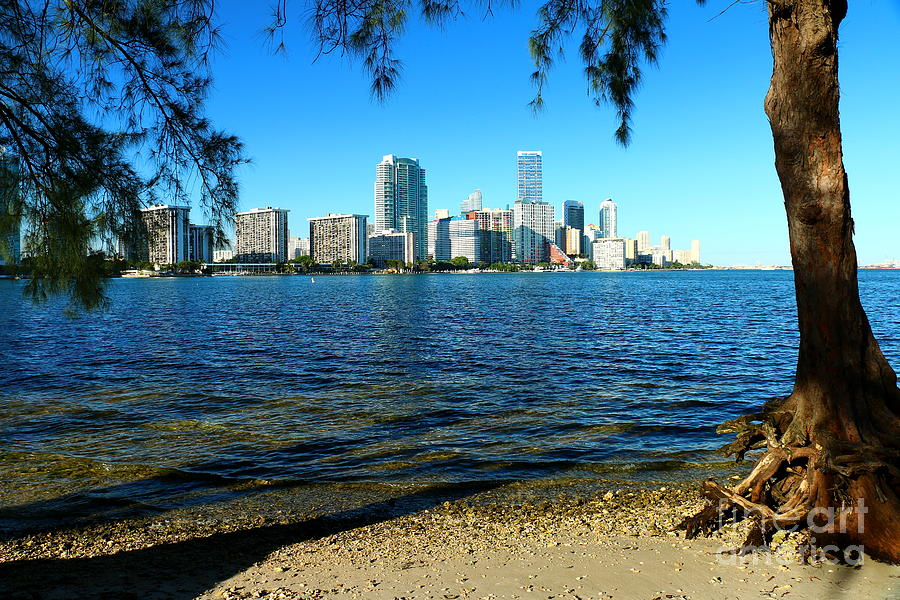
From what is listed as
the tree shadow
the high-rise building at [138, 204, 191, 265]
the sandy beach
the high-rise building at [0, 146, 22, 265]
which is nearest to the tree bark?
the sandy beach

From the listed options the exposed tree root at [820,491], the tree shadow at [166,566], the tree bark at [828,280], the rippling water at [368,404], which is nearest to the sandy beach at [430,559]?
the tree shadow at [166,566]

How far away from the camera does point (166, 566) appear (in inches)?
234

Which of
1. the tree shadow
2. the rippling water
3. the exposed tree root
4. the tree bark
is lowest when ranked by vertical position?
the rippling water

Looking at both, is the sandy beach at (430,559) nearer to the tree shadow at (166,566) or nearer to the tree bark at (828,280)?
the tree shadow at (166,566)

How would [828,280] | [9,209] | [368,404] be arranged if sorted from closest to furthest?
[828,280] < [9,209] < [368,404]

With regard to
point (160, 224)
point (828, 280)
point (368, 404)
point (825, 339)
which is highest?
point (160, 224)

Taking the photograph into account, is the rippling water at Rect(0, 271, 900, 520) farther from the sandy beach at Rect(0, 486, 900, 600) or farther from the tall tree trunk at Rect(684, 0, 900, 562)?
the tall tree trunk at Rect(684, 0, 900, 562)

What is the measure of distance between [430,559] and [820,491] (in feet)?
11.6

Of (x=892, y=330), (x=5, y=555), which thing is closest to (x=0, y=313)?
(x=5, y=555)

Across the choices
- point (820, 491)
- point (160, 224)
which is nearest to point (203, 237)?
point (160, 224)

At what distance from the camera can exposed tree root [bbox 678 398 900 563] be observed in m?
5.02

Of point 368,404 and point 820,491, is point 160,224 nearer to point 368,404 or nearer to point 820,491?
point 820,491

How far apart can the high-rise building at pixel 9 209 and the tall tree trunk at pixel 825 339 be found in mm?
6920

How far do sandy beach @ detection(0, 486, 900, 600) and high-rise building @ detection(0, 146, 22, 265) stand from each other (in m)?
3.06
